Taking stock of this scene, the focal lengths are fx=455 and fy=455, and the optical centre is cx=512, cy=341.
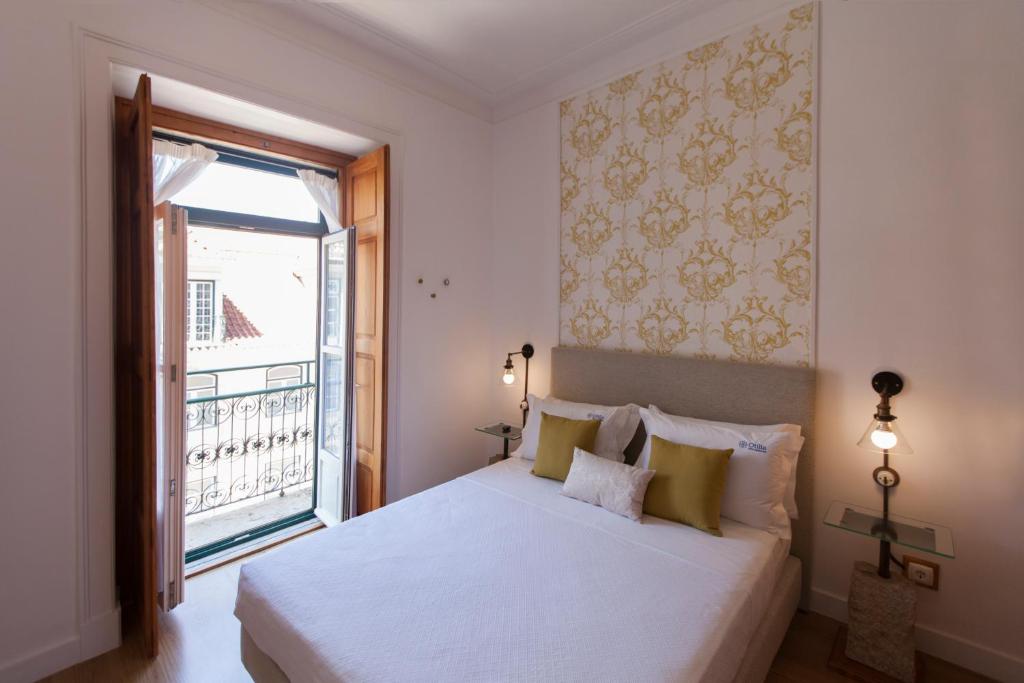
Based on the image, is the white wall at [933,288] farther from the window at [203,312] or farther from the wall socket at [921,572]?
the window at [203,312]

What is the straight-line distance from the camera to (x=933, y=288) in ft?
6.09

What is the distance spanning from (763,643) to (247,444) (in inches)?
142

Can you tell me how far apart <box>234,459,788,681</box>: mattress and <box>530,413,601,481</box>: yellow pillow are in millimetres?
332

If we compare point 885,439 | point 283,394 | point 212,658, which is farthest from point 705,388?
point 283,394

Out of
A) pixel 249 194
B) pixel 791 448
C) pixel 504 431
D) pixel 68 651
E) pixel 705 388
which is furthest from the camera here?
pixel 504 431

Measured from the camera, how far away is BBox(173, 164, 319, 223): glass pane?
2707 mm

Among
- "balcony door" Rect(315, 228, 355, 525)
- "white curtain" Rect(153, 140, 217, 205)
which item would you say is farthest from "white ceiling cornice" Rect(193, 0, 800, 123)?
"balcony door" Rect(315, 228, 355, 525)

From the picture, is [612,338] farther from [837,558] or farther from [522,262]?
Answer: [837,558]

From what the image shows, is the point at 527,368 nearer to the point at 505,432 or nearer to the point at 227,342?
the point at 505,432

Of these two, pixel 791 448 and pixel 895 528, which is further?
pixel 791 448

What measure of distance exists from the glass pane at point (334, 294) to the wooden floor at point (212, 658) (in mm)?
1630

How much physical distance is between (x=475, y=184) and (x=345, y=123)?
1.01 meters

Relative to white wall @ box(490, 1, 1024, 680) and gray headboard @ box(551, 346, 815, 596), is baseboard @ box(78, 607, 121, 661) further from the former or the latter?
white wall @ box(490, 1, 1024, 680)

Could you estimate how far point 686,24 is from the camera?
96.6 inches
